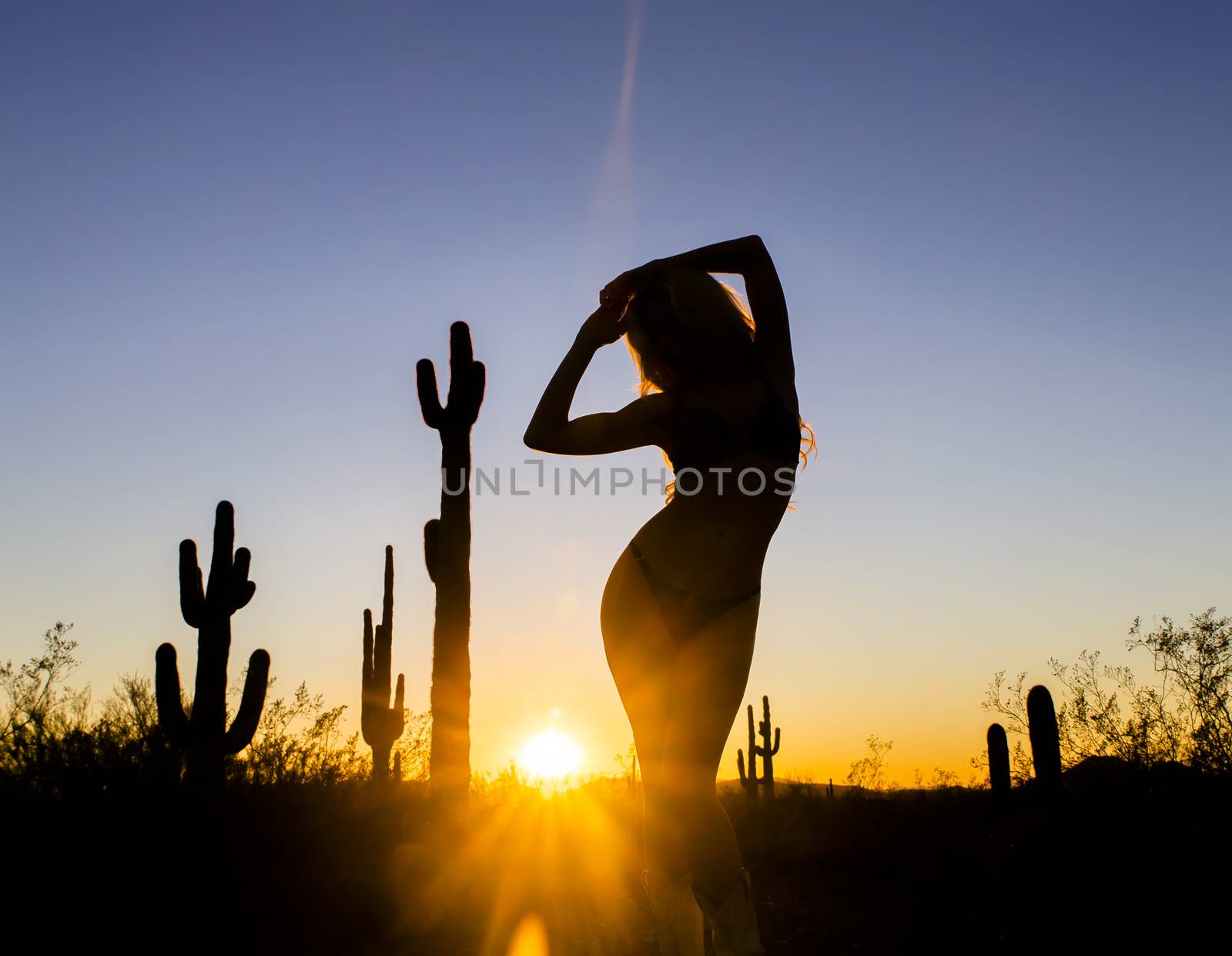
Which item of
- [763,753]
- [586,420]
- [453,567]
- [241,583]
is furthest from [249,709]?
[763,753]

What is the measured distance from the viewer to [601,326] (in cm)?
271

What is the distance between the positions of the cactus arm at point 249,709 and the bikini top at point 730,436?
8.40m

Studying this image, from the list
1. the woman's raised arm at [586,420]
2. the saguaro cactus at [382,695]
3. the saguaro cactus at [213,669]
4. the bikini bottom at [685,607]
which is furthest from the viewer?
the saguaro cactus at [382,695]

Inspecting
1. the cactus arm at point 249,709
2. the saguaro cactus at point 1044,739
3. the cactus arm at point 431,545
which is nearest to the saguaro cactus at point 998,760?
the saguaro cactus at point 1044,739

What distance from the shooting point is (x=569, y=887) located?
22.9 feet

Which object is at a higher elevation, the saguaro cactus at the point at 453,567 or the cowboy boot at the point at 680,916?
the saguaro cactus at the point at 453,567

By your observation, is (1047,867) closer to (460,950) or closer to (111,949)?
(460,950)

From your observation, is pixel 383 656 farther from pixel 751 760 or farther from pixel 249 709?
pixel 751 760

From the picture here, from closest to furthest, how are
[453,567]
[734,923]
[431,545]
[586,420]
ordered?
[734,923], [586,420], [453,567], [431,545]

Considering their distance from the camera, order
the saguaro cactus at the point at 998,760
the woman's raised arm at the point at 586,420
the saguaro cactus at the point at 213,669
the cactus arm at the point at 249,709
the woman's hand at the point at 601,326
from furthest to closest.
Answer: the saguaro cactus at the point at 998,760, the cactus arm at the point at 249,709, the saguaro cactus at the point at 213,669, the woman's hand at the point at 601,326, the woman's raised arm at the point at 586,420

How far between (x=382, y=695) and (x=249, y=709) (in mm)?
5148

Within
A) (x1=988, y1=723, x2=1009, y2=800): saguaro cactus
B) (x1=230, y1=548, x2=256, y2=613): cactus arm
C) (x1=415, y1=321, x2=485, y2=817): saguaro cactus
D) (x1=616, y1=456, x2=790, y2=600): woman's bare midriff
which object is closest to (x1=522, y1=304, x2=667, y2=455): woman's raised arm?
(x1=616, y1=456, x2=790, y2=600): woman's bare midriff

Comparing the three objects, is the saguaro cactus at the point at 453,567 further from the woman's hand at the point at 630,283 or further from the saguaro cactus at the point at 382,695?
the woman's hand at the point at 630,283

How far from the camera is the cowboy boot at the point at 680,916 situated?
2256mm
